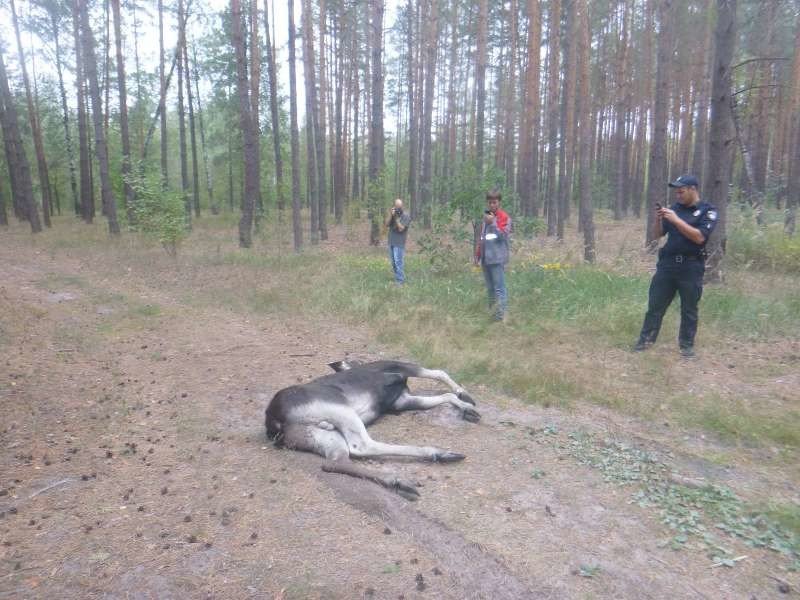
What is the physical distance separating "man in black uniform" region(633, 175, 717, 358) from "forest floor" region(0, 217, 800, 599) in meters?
0.64

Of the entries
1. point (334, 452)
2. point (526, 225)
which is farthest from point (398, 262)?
point (334, 452)

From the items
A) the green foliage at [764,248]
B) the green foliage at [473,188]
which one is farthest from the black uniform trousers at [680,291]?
the green foliage at [473,188]

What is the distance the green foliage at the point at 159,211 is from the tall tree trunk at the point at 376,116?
5.71 meters

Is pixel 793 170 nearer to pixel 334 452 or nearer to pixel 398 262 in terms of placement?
pixel 398 262

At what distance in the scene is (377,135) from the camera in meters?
16.8

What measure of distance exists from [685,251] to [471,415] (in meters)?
3.37

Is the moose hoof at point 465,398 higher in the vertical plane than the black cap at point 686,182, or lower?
lower

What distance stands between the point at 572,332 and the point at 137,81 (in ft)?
98.7

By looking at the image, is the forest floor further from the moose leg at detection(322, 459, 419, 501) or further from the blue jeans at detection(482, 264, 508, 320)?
the blue jeans at detection(482, 264, 508, 320)

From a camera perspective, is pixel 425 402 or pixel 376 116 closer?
pixel 425 402

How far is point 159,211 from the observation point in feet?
49.5

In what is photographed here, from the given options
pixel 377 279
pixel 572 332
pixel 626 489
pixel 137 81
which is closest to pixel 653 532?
pixel 626 489

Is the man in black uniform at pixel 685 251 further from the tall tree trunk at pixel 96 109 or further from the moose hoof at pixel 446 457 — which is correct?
the tall tree trunk at pixel 96 109

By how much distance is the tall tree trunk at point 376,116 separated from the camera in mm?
15609
